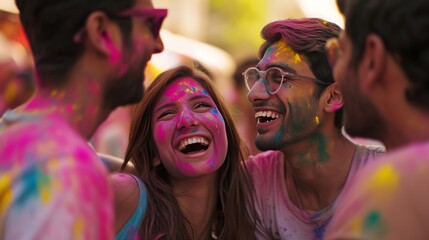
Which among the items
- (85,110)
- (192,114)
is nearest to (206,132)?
(192,114)

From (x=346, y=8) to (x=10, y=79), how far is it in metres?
3.53

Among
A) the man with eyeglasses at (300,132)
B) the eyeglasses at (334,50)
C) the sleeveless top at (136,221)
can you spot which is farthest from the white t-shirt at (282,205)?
the eyeglasses at (334,50)

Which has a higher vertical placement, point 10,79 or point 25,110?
point 25,110

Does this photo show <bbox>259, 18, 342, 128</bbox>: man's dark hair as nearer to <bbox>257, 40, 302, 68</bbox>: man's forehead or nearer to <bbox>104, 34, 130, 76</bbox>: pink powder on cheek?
<bbox>257, 40, 302, 68</bbox>: man's forehead

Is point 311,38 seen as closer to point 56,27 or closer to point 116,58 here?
A: point 116,58

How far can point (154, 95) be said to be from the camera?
12.6 ft

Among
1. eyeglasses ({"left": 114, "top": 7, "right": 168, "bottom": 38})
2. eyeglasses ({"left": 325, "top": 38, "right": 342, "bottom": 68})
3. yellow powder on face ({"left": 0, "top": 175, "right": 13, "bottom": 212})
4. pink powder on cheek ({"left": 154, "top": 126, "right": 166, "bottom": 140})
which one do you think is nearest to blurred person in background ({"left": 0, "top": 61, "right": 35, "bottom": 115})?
pink powder on cheek ({"left": 154, "top": 126, "right": 166, "bottom": 140})

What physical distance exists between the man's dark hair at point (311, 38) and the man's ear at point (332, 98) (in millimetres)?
32

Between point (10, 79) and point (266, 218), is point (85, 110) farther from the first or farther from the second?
point (10, 79)

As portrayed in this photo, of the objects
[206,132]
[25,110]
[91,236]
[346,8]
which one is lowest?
[206,132]

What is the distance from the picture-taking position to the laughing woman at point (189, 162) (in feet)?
12.3

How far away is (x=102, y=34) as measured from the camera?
7.89ft

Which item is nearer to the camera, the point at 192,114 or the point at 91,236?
the point at 91,236

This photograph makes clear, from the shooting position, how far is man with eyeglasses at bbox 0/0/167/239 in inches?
80.5
